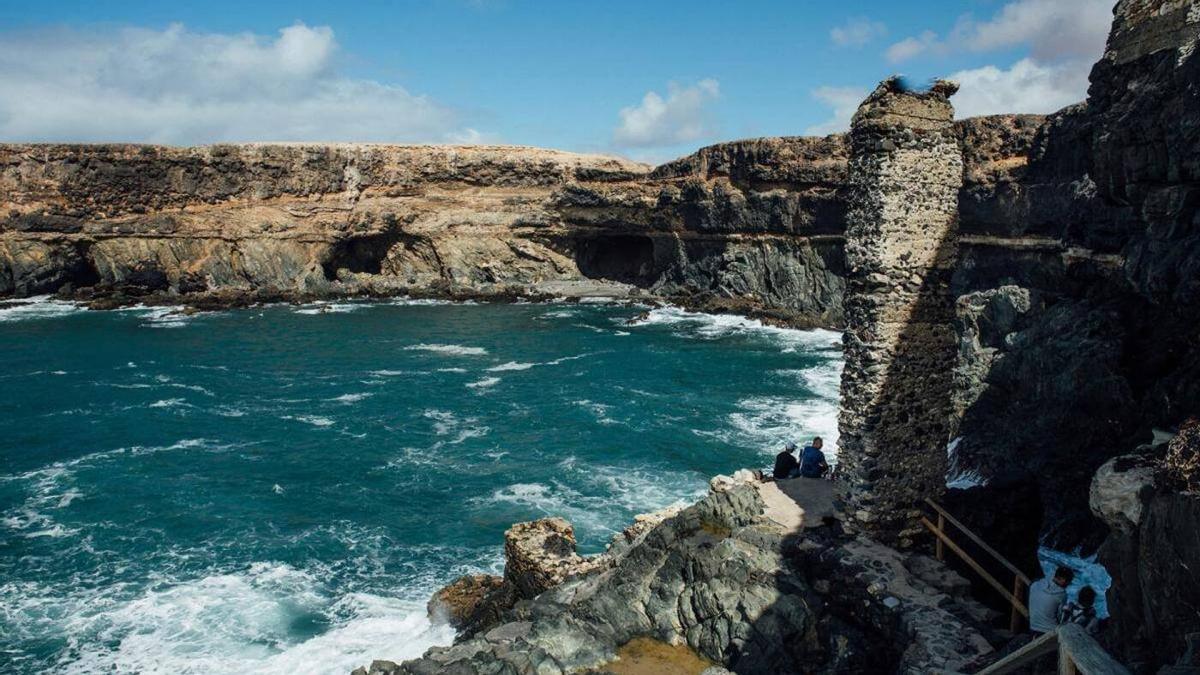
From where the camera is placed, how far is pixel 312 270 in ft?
235

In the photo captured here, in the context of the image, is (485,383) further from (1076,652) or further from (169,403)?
(1076,652)

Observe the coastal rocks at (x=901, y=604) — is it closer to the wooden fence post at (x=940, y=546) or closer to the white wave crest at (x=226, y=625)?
the wooden fence post at (x=940, y=546)

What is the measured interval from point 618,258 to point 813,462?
65.3 metres

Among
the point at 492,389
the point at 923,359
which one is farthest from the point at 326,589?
the point at 492,389

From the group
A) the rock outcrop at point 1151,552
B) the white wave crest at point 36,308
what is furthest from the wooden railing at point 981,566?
the white wave crest at point 36,308

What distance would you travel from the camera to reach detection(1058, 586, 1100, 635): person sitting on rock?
9117 mm

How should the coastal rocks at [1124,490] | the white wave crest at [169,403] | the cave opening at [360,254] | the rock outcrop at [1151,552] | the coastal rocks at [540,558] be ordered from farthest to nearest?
the cave opening at [360,254]
the white wave crest at [169,403]
the coastal rocks at [540,558]
the coastal rocks at [1124,490]
the rock outcrop at [1151,552]

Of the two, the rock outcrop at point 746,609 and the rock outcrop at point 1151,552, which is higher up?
the rock outcrop at point 1151,552

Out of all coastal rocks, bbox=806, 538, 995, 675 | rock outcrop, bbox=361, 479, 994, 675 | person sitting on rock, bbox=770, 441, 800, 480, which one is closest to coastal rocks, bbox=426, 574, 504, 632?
rock outcrop, bbox=361, 479, 994, 675

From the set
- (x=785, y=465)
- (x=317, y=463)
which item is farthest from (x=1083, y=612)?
(x=317, y=463)

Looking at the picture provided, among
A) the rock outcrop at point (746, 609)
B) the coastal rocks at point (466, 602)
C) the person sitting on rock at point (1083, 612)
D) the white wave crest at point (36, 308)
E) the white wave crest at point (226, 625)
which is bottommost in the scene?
the white wave crest at point (226, 625)

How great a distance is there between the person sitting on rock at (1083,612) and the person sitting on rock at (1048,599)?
Result: 0.09 m

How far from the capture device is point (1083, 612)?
938 centimetres

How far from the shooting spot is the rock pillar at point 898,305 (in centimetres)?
1247
